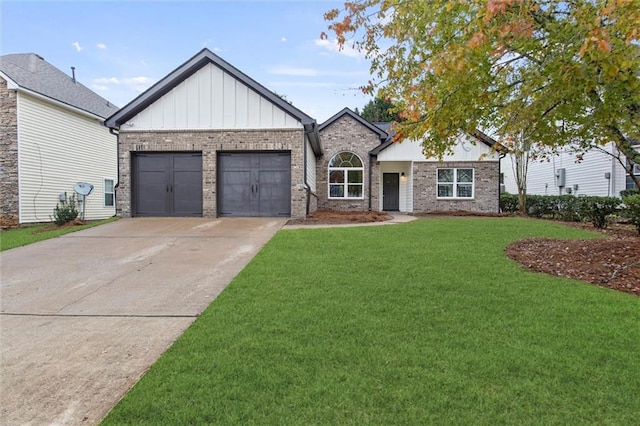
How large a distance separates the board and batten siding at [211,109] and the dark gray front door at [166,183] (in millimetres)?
1142

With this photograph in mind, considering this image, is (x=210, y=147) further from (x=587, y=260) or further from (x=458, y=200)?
(x=458, y=200)

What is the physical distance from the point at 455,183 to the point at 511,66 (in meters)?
14.0

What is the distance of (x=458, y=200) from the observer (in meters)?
19.3

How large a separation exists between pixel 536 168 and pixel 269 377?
25.5 meters

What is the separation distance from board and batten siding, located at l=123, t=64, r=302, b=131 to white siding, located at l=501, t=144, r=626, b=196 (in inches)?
465

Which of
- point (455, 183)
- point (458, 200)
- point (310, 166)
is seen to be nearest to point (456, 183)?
point (455, 183)

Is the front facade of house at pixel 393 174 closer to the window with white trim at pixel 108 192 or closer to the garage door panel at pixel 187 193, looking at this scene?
the garage door panel at pixel 187 193

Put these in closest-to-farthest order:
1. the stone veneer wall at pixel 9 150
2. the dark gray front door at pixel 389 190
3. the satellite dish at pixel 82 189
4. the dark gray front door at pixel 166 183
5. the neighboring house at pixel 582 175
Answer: the dark gray front door at pixel 166 183, the stone veneer wall at pixel 9 150, the satellite dish at pixel 82 189, the neighboring house at pixel 582 175, the dark gray front door at pixel 389 190

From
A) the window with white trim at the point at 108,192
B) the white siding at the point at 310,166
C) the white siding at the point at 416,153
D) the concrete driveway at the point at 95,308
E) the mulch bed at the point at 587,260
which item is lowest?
the concrete driveway at the point at 95,308

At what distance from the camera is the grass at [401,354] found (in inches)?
99.5

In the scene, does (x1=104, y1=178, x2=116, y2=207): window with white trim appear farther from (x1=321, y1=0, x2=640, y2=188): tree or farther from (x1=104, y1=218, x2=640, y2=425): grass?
(x1=321, y1=0, x2=640, y2=188): tree

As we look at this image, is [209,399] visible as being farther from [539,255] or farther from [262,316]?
[539,255]

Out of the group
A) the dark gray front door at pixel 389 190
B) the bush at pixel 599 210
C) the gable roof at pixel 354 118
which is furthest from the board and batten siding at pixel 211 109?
the bush at pixel 599 210

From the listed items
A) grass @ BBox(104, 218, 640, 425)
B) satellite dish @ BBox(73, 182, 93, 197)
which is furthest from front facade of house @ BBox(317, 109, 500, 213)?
grass @ BBox(104, 218, 640, 425)
